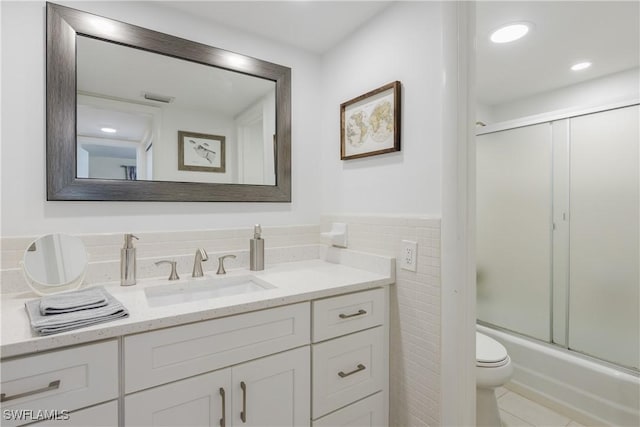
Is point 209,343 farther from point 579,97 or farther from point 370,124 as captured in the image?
point 579,97

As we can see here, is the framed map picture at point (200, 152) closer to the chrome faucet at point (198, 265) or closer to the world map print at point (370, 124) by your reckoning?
the chrome faucet at point (198, 265)

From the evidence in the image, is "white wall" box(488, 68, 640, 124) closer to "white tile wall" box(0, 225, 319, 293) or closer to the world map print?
the world map print

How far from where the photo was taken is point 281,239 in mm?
1762

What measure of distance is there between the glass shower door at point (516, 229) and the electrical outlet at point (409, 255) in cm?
158

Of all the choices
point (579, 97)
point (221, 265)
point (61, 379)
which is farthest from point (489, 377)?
point (579, 97)

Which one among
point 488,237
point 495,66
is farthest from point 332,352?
point 495,66

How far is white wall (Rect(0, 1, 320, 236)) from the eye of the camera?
3.78ft

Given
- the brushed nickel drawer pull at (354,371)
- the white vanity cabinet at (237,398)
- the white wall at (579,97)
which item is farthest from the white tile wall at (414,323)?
the white wall at (579,97)

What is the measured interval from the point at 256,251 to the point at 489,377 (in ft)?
4.37

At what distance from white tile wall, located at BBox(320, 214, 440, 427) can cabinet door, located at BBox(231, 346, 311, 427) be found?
18.0 inches

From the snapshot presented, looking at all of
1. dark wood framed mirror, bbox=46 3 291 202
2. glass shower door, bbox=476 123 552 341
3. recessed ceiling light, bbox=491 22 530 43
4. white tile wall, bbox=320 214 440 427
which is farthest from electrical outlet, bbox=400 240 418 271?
glass shower door, bbox=476 123 552 341

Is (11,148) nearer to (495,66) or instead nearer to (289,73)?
(289,73)

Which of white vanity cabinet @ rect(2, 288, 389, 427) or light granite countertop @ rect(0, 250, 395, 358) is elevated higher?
light granite countertop @ rect(0, 250, 395, 358)

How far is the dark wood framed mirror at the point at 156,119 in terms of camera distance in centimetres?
123
